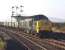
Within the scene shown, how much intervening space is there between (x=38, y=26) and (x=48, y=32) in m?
1.91

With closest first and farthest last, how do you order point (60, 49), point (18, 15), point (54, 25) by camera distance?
point (60, 49), point (54, 25), point (18, 15)

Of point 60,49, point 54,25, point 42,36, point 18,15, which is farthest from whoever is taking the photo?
point 18,15

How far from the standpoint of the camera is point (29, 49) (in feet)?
60.7

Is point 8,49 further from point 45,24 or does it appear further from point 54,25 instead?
point 54,25

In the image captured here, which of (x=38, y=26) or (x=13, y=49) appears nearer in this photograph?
(x=13, y=49)

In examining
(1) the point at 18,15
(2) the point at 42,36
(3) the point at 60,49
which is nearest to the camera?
(3) the point at 60,49

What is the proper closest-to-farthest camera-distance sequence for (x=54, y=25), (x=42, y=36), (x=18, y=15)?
(x=42, y=36) < (x=54, y=25) < (x=18, y=15)

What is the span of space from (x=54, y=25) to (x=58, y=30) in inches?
74.5

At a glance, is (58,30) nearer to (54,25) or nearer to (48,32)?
(54,25)

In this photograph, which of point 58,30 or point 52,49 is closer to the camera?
point 52,49

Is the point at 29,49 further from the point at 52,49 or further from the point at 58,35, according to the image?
the point at 58,35

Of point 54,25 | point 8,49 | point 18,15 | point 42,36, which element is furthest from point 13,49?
point 18,15

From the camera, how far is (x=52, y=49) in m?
18.8

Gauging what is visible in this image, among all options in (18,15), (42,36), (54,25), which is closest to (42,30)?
(42,36)
